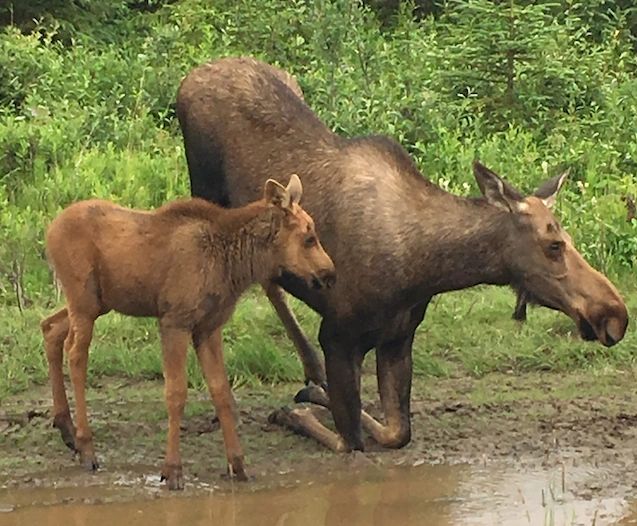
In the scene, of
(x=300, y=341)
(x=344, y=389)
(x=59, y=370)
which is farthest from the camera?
(x=300, y=341)

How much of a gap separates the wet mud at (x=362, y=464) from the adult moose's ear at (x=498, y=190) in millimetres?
1257

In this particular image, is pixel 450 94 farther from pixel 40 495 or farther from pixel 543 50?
pixel 40 495

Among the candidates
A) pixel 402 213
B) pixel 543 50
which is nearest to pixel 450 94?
pixel 543 50

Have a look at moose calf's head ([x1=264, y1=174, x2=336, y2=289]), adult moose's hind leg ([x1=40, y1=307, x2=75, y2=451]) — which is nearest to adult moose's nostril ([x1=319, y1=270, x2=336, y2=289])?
moose calf's head ([x1=264, y1=174, x2=336, y2=289])

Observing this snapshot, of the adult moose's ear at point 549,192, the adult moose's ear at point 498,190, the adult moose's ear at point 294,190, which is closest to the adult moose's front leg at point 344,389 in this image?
the adult moose's ear at point 294,190

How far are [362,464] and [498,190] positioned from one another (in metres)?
1.47

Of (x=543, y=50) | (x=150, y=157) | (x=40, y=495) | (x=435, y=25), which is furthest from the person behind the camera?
(x=435, y=25)

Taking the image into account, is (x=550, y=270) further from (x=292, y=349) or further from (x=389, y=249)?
(x=292, y=349)

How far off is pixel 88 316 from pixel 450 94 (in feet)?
23.1

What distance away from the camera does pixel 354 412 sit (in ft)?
24.3

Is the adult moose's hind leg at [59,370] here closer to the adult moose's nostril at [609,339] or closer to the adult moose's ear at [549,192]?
the adult moose's ear at [549,192]

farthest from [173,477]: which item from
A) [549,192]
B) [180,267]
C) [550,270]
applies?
[549,192]

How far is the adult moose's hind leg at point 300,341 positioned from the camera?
27.9ft

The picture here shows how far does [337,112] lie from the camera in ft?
40.2
